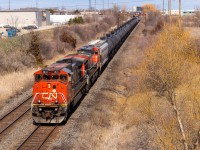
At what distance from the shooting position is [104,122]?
20.8m

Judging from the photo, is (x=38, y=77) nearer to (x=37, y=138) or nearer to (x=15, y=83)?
(x=37, y=138)

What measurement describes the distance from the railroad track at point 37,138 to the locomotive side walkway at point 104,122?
67cm

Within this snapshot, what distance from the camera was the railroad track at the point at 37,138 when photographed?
17.2 meters

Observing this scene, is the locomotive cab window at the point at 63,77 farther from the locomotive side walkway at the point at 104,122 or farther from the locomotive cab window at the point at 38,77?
the locomotive side walkway at the point at 104,122

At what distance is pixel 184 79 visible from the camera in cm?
2083

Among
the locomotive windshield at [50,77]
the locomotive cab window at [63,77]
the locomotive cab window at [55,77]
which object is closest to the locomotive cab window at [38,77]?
the locomotive windshield at [50,77]

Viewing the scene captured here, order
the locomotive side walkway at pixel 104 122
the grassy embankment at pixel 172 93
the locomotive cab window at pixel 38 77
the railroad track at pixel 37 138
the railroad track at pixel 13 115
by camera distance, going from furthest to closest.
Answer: the railroad track at pixel 13 115, the locomotive cab window at pixel 38 77, the locomotive side walkway at pixel 104 122, the railroad track at pixel 37 138, the grassy embankment at pixel 172 93

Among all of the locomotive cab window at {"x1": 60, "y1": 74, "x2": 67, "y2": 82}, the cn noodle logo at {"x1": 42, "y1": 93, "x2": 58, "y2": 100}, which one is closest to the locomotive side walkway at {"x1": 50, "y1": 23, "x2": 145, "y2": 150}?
the cn noodle logo at {"x1": 42, "y1": 93, "x2": 58, "y2": 100}

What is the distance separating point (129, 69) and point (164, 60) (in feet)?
63.4

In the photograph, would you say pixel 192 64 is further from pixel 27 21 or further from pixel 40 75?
pixel 27 21

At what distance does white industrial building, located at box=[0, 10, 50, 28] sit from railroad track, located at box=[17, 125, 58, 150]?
280ft

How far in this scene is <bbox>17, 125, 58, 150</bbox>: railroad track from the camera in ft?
56.4

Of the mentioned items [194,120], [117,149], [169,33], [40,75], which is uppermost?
[169,33]

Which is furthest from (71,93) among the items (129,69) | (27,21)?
(27,21)
